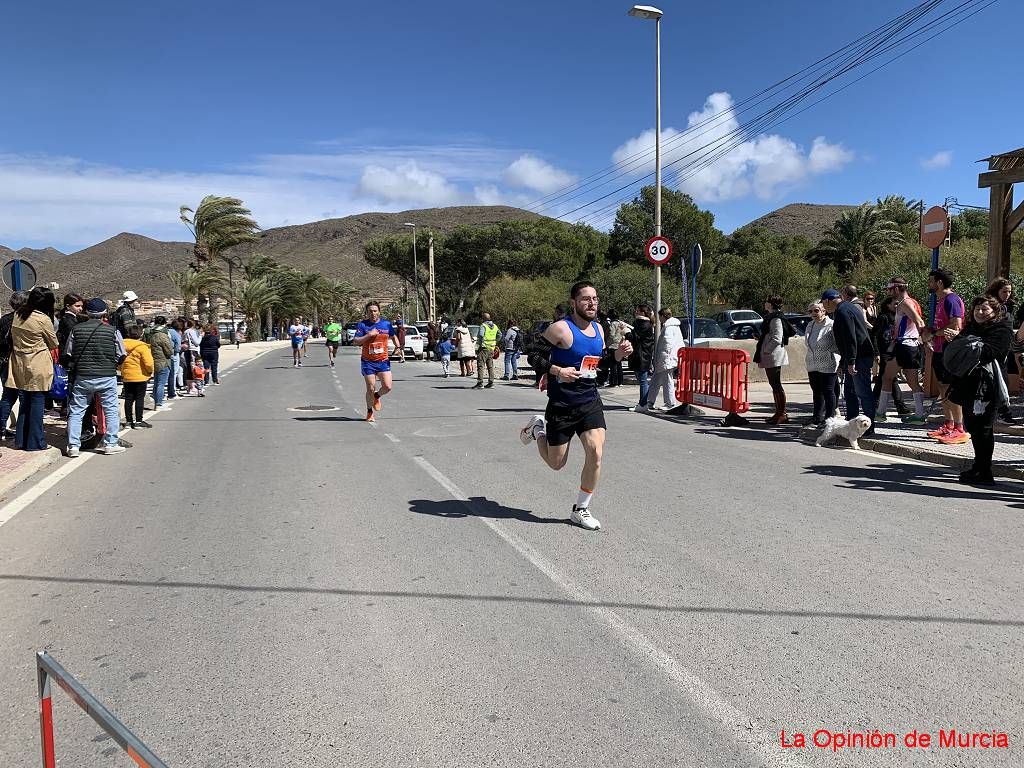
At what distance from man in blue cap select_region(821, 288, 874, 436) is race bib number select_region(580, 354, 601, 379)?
5.10 metres

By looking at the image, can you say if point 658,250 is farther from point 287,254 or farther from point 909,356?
point 287,254

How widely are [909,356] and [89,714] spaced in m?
10.9

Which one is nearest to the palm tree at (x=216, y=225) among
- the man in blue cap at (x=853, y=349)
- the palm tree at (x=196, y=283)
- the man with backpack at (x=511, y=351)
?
the palm tree at (x=196, y=283)

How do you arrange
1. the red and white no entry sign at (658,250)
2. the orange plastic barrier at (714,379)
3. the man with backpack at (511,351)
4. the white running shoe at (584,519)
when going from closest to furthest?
the white running shoe at (584,519) < the orange plastic barrier at (714,379) < the red and white no entry sign at (658,250) < the man with backpack at (511,351)

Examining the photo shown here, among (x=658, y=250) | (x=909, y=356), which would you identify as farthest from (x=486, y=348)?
(x=909, y=356)

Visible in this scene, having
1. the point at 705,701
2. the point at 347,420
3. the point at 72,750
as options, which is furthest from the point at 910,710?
the point at 347,420

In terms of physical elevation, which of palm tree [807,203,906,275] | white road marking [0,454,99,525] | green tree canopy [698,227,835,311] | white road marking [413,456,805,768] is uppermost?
palm tree [807,203,906,275]

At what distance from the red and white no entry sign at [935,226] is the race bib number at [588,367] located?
6.97m

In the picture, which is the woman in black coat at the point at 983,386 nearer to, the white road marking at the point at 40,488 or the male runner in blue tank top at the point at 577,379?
the male runner in blue tank top at the point at 577,379

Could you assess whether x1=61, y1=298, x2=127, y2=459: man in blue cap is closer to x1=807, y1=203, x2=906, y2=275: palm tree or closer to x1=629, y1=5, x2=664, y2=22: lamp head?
x1=629, y1=5, x2=664, y2=22: lamp head

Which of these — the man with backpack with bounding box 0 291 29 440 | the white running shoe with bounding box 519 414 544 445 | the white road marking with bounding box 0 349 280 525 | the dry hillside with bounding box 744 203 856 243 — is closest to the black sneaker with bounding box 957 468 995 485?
the white running shoe with bounding box 519 414 544 445

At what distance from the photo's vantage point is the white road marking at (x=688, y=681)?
307 cm

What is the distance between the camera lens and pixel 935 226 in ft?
36.0

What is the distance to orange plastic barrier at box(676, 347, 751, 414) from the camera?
40.5 feet
